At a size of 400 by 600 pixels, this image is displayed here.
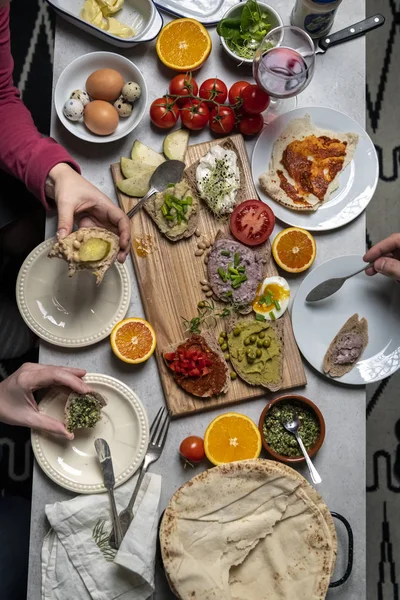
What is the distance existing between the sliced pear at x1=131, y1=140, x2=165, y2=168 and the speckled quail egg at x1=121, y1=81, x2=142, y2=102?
0.17 metres

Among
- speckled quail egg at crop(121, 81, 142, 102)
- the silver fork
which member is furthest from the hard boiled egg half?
speckled quail egg at crop(121, 81, 142, 102)

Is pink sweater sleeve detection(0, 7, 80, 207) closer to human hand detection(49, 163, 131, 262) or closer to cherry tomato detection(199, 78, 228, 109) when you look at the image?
human hand detection(49, 163, 131, 262)

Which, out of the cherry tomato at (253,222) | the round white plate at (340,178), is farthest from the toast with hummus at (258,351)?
the round white plate at (340,178)

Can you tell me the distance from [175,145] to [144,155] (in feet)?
0.43

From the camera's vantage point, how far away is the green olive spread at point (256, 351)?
2369mm

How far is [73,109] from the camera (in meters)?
2.34

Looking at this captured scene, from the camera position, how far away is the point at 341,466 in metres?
2.40

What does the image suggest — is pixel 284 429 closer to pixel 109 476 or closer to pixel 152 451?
pixel 152 451

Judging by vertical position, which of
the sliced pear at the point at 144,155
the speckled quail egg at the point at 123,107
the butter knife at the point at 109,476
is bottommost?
the butter knife at the point at 109,476

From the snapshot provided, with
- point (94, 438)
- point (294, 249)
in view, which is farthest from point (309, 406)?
point (94, 438)

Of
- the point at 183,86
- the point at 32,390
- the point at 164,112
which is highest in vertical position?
the point at 183,86

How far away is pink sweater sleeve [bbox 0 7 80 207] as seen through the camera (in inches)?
86.4

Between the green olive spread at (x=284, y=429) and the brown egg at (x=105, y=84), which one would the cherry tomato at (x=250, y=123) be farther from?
the green olive spread at (x=284, y=429)

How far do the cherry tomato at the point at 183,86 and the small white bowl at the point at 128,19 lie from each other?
7.2 inches
